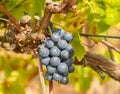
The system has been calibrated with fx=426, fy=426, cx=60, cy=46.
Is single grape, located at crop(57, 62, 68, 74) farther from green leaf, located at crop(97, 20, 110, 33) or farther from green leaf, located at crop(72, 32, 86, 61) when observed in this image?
green leaf, located at crop(97, 20, 110, 33)

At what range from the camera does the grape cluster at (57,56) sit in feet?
3.89

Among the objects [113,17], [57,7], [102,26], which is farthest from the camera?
[102,26]

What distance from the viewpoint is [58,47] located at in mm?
1194

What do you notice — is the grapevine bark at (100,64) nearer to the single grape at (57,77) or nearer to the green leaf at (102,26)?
the green leaf at (102,26)

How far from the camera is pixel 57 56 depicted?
119 centimetres

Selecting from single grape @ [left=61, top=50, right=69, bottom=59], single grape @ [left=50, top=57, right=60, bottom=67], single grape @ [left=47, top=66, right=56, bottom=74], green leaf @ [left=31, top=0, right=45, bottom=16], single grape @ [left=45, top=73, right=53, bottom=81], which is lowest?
single grape @ [left=45, top=73, right=53, bottom=81]

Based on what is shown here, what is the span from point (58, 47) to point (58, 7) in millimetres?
138

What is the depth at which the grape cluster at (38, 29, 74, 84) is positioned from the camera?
118 centimetres

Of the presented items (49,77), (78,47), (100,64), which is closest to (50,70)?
(49,77)

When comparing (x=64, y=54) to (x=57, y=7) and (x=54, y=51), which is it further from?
(x=57, y=7)

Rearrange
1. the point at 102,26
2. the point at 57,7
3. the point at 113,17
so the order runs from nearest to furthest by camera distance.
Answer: the point at 57,7
the point at 113,17
the point at 102,26

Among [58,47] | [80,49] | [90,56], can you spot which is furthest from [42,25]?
[90,56]

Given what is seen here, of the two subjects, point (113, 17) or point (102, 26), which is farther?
point (102, 26)

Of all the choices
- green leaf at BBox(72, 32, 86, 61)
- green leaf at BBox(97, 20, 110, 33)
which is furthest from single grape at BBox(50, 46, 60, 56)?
green leaf at BBox(97, 20, 110, 33)
